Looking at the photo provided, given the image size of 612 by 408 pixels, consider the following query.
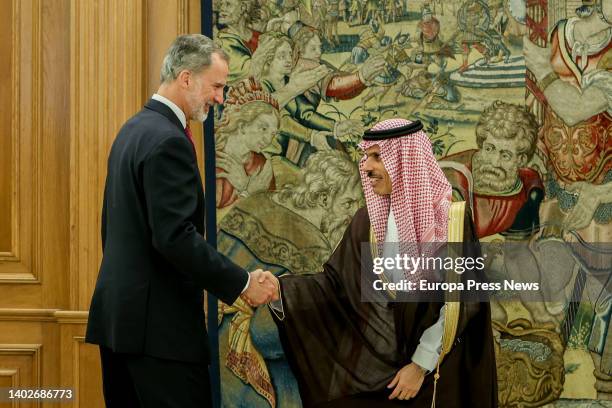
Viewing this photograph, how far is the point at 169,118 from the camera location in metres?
3.12

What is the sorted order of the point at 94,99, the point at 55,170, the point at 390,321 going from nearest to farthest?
1. the point at 390,321
2. the point at 94,99
3. the point at 55,170

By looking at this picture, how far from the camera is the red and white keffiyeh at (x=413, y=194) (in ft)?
11.0

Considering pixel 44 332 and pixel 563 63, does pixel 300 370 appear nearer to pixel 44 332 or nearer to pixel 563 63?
pixel 44 332

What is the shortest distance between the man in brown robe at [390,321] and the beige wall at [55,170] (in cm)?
114

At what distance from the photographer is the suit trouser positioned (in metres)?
2.96

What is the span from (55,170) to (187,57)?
1.31 metres

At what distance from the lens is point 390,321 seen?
3.50 m

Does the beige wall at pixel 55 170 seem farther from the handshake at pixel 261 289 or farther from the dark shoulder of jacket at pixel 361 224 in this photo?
the dark shoulder of jacket at pixel 361 224

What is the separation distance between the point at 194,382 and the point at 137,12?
1.89 meters

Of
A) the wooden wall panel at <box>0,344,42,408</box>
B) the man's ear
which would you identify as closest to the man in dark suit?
the man's ear

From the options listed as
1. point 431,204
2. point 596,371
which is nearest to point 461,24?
point 431,204

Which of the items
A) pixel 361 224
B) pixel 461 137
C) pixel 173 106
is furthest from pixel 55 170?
pixel 461 137

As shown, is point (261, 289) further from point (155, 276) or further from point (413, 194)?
point (413, 194)

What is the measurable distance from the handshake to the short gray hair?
862 millimetres
